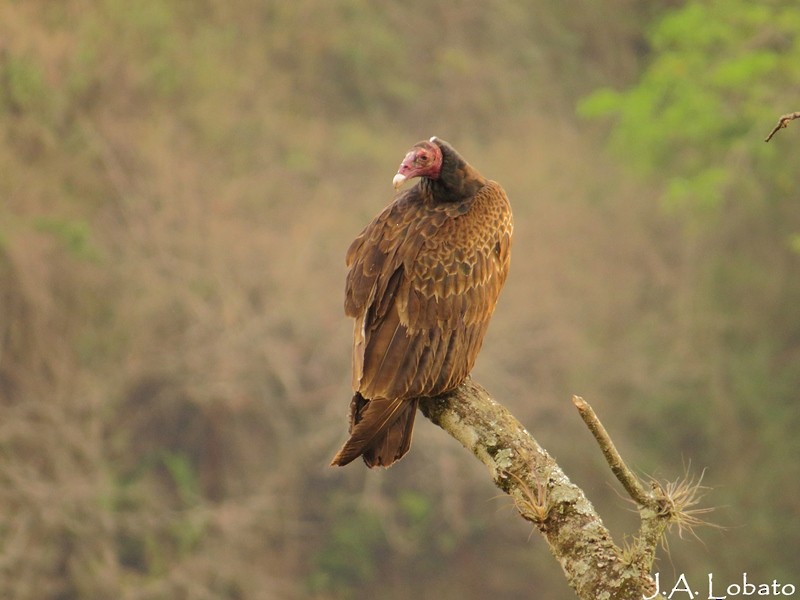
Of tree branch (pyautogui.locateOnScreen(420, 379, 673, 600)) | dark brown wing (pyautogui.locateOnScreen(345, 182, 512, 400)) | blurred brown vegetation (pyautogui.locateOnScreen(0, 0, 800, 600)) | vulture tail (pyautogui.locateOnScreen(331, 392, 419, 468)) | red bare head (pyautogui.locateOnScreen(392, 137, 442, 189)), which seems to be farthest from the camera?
blurred brown vegetation (pyautogui.locateOnScreen(0, 0, 800, 600))

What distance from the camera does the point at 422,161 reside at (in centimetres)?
346

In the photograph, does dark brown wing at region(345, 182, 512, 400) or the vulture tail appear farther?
dark brown wing at region(345, 182, 512, 400)

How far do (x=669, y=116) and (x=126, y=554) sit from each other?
6.74m

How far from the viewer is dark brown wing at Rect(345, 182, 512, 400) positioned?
10.2 ft

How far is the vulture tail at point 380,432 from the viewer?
2.97 metres

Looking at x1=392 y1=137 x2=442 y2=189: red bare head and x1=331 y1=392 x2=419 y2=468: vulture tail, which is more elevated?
x1=392 y1=137 x2=442 y2=189: red bare head

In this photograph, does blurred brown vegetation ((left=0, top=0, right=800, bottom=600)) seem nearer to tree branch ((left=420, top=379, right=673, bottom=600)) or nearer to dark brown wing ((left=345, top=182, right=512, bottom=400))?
dark brown wing ((left=345, top=182, right=512, bottom=400))

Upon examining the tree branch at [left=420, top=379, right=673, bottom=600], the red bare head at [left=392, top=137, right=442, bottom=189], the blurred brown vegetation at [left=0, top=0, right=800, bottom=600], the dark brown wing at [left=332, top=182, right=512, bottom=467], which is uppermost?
the blurred brown vegetation at [left=0, top=0, right=800, bottom=600]

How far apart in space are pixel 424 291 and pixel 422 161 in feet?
1.40

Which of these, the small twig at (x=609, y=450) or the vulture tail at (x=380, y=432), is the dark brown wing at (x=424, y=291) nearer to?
the vulture tail at (x=380, y=432)

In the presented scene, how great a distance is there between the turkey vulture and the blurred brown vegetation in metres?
7.65

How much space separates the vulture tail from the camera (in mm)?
2971

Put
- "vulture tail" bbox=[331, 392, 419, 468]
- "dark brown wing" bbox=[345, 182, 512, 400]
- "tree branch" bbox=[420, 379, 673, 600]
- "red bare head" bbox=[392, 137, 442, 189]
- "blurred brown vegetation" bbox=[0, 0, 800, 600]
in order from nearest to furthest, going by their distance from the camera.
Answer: "tree branch" bbox=[420, 379, 673, 600] < "vulture tail" bbox=[331, 392, 419, 468] < "dark brown wing" bbox=[345, 182, 512, 400] < "red bare head" bbox=[392, 137, 442, 189] < "blurred brown vegetation" bbox=[0, 0, 800, 600]

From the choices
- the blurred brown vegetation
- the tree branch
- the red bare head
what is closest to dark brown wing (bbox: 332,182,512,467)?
the red bare head
